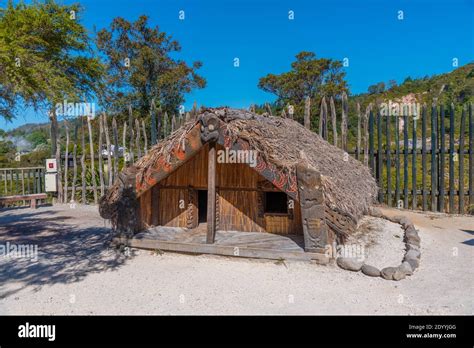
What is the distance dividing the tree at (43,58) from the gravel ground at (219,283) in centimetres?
270

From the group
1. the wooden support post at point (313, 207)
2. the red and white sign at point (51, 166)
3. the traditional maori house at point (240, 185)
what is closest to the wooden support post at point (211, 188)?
the traditional maori house at point (240, 185)

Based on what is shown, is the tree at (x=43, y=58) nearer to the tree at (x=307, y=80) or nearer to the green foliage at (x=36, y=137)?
the tree at (x=307, y=80)

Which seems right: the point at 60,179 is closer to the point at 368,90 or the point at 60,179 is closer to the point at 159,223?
the point at 159,223

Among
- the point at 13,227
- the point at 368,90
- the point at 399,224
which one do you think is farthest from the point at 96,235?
the point at 368,90

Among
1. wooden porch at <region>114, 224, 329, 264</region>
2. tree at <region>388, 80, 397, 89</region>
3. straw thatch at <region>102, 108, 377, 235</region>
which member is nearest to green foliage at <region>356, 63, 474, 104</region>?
tree at <region>388, 80, 397, 89</region>

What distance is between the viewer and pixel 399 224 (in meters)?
7.89

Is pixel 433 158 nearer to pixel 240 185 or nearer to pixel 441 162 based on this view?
pixel 441 162

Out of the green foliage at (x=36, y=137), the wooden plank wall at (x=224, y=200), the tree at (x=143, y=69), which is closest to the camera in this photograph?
the wooden plank wall at (x=224, y=200)

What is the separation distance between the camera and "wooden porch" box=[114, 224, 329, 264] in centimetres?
536

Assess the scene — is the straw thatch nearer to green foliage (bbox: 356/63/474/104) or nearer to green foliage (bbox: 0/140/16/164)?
green foliage (bbox: 356/63/474/104)

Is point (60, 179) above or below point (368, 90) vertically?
below

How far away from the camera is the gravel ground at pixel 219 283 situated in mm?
3955

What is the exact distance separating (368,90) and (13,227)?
29.0 meters
